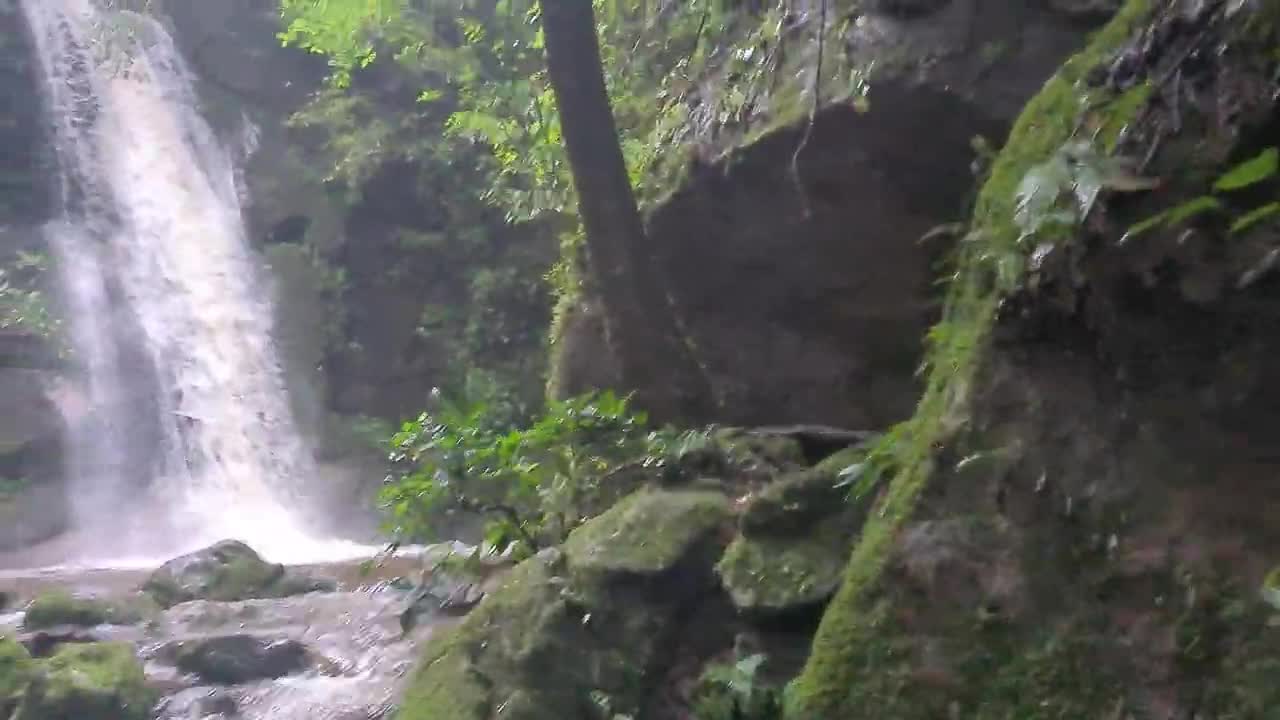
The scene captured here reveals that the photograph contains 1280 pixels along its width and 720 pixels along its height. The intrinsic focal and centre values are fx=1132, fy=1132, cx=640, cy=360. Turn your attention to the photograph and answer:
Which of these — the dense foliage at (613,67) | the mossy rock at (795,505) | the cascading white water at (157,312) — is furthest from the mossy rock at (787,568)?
the cascading white water at (157,312)

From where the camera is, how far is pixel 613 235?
18.7 feet

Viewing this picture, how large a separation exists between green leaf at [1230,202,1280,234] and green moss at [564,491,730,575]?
209cm

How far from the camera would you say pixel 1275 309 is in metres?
2.25

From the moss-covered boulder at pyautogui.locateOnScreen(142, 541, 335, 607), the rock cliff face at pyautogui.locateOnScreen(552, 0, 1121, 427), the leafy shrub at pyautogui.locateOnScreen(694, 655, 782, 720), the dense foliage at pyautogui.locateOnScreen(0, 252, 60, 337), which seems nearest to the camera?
the leafy shrub at pyautogui.locateOnScreen(694, 655, 782, 720)

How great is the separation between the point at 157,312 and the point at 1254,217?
14480 millimetres

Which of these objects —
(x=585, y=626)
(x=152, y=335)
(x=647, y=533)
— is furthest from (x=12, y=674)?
(x=152, y=335)

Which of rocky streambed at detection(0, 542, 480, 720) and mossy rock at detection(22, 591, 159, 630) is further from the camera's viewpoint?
mossy rock at detection(22, 591, 159, 630)

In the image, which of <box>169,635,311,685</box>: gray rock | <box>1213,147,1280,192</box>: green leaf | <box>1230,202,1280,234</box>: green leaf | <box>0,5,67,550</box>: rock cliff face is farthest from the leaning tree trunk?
<box>0,5,67,550</box>: rock cliff face

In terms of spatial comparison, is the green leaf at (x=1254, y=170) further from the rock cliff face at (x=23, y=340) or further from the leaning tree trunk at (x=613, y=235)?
the rock cliff face at (x=23, y=340)

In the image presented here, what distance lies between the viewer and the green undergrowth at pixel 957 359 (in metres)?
2.54

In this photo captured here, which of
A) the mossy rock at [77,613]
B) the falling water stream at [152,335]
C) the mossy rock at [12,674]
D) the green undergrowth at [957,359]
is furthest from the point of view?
the falling water stream at [152,335]

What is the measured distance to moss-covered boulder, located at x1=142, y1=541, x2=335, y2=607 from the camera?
28.0 ft

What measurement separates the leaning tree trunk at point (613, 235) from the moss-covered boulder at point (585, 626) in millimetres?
1724

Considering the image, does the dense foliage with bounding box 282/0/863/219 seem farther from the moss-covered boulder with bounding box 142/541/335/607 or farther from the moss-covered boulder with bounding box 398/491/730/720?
the moss-covered boulder with bounding box 142/541/335/607
